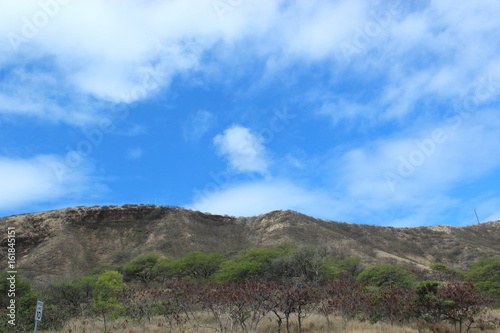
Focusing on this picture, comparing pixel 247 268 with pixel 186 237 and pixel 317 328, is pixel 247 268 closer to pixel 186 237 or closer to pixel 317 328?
pixel 317 328

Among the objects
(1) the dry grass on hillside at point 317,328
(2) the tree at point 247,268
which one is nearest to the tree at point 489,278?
(1) the dry grass on hillside at point 317,328

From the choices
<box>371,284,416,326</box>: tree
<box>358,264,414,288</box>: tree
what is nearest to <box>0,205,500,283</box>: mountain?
<box>358,264,414,288</box>: tree

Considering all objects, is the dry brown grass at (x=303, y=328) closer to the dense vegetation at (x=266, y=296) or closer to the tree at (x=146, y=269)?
the dense vegetation at (x=266, y=296)

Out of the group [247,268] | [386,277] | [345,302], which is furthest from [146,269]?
[345,302]

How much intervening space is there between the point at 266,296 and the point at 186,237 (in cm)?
5266

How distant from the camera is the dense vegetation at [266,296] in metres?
15.0

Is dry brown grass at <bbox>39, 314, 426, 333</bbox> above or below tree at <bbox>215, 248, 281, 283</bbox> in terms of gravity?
below

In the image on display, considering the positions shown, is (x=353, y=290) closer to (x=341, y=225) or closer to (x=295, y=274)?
(x=295, y=274)

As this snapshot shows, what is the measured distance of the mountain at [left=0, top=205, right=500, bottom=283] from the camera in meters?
58.4

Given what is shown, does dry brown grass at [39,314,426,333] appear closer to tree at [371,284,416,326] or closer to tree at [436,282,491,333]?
tree at [371,284,416,326]

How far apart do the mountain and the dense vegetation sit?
16.4 metres

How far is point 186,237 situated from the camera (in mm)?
65312

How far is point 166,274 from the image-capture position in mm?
42719

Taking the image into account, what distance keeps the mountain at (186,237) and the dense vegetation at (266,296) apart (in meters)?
16.4
